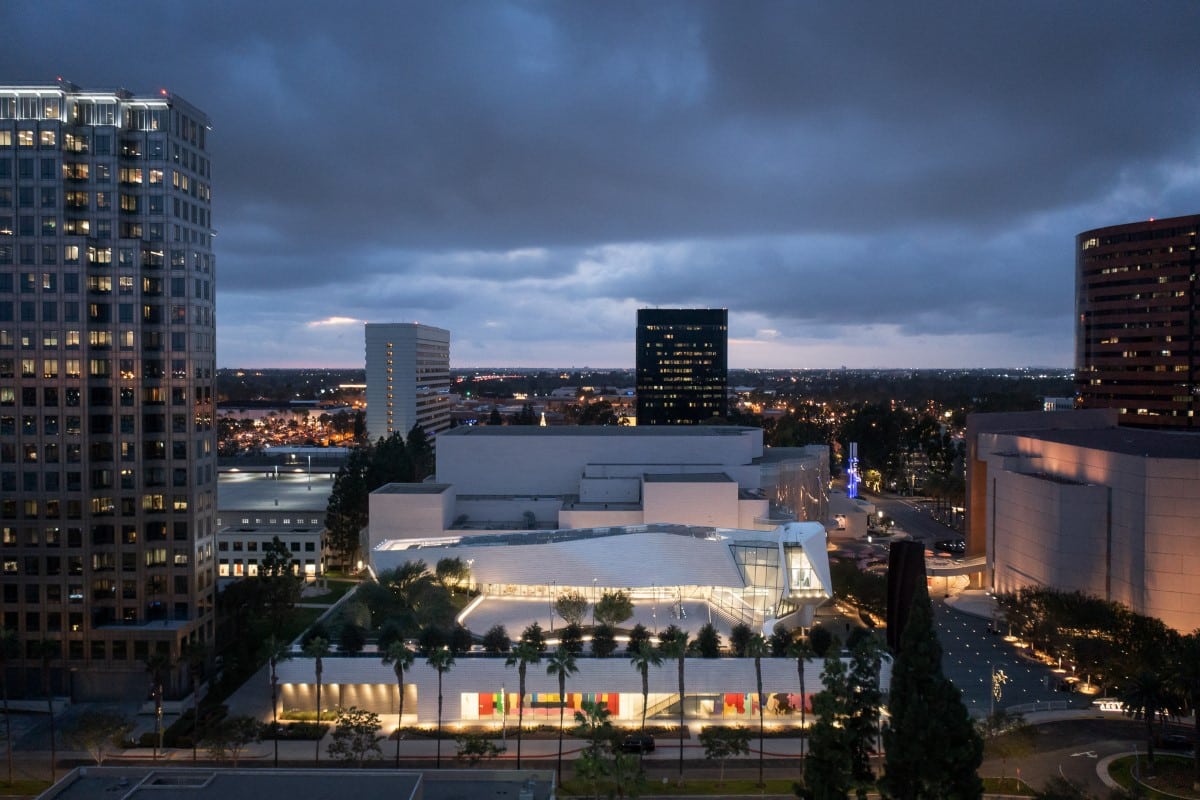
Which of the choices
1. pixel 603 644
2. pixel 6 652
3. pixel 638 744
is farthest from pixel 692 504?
pixel 6 652

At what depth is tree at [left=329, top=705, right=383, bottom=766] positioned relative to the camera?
38281 mm


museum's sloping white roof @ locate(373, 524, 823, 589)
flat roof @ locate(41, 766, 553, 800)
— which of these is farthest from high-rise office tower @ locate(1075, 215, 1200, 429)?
flat roof @ locate(41, 766, 553, 800)

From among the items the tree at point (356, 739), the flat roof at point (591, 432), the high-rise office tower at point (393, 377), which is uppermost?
the high-rise office tower at point (393, 377)

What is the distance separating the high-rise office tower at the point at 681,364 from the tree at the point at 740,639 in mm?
147341

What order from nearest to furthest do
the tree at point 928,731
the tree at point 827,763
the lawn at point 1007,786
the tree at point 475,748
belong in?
the tree at point 928,731
the tree at point 827,763
the lawn at point 1007,786
the tree at point 475,748

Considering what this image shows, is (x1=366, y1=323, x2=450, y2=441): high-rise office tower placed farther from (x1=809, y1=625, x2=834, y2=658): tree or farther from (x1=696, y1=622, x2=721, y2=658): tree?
(x1=809, y1=625, x2=834, y2=658): tree

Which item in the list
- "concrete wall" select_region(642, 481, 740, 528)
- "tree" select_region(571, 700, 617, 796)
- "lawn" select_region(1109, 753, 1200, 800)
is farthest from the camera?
"concrete wall" select_region(642, 481, 740, 528)

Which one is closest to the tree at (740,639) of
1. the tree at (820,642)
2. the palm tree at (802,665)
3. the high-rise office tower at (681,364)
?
the palm tree at (802,665)

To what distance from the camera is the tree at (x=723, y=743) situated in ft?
123

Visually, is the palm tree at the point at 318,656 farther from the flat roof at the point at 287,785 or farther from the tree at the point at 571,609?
the tree at the point at 571,609

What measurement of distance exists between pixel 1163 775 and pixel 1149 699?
→ 3.72 m

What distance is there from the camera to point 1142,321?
4456 inches

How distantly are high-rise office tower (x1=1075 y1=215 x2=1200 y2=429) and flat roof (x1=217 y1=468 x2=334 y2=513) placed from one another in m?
110

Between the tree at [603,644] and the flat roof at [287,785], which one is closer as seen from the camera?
the flat roof at [287,785]
